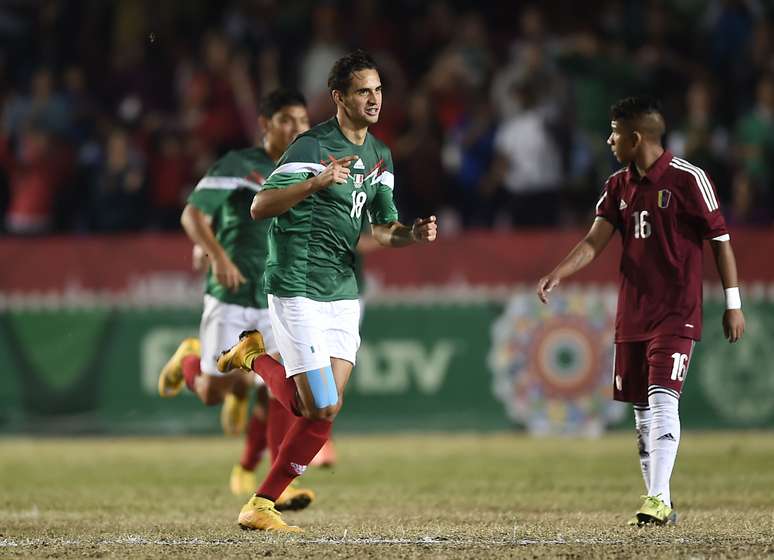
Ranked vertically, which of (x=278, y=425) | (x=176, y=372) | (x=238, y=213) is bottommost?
(x=278, y=425)

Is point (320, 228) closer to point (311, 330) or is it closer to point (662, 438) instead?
point (311, 330)

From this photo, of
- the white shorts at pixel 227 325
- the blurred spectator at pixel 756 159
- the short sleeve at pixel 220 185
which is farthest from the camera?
the blurred spectator at pixel 756 159

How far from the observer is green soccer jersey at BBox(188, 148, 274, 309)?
29.7 feet

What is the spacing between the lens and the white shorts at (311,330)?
23.3 feet

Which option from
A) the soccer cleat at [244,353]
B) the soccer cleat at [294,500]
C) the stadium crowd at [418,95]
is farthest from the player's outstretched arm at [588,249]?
the stadium crowd at [418,95]

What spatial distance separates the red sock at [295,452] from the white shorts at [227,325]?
1.97m

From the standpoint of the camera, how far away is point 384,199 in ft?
24.4

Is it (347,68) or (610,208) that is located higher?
(347,68)

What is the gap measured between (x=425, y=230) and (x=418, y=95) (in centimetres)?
874

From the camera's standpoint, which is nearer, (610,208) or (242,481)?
(610,208)

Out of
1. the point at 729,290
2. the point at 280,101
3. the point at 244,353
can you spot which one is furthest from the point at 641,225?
the point at 280,101

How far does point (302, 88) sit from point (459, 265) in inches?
148

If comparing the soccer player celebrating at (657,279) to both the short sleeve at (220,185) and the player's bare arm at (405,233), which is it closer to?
the player's bare arm at (405,233)

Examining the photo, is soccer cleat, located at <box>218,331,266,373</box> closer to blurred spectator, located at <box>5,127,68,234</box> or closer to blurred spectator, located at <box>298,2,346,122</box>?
blurred spectator, located at <box>5,127,68,234</box>
